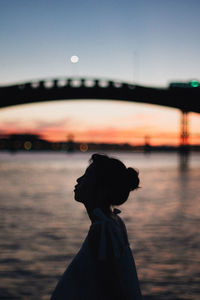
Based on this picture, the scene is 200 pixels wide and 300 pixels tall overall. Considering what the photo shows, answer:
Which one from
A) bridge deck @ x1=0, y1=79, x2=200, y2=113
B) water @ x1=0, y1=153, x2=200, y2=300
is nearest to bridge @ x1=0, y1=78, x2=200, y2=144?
bridge deck @ x1=0, y1=79, x2=200, y2=113

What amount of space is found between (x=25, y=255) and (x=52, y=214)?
460 cm

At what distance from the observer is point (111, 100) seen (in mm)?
63750

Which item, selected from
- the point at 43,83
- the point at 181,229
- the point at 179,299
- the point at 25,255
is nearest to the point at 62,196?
the point at 181,229

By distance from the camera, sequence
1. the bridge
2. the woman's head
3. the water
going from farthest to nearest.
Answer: the bridge
the water
the woman's head

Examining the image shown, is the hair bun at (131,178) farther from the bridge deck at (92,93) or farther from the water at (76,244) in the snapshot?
the bridge deck at (92,93)

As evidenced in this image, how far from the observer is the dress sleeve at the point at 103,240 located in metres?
2.20

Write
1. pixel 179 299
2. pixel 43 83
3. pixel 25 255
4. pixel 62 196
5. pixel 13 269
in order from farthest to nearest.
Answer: pixel 43 83 → pixel 62 196 → pixel 25 255 → pixel 13 269 → pixel 179 299

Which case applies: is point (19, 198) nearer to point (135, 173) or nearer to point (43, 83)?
point (135, 173)

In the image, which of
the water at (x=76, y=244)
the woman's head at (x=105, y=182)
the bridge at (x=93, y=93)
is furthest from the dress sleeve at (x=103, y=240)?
the bridge at (x=93, y=93)

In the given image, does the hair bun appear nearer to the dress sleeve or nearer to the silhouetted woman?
the silhouetted woman

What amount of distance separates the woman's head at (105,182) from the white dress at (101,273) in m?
0.08

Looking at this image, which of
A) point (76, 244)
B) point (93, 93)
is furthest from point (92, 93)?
point (76, 244)

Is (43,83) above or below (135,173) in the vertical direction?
above

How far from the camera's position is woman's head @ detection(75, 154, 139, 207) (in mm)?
2314
